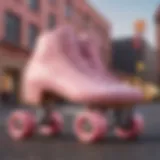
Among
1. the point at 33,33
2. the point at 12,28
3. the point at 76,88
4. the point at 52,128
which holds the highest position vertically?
the point at 12,28

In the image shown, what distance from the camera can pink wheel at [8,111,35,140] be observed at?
132cm

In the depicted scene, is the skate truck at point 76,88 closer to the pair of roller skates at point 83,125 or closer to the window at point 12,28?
the pair of roller skates at point 83,125

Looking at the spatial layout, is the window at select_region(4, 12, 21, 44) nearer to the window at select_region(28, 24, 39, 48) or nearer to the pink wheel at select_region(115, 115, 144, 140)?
the window at select_region(28, 24, 39, 48)

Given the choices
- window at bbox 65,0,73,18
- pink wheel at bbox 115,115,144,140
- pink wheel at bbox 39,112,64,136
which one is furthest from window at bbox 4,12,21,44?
pink wheel at bbox 115,115,144,140

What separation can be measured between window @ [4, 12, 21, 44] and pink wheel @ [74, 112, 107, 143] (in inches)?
87.7

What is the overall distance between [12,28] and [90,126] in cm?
266

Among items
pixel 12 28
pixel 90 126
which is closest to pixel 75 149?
pixel 90 126

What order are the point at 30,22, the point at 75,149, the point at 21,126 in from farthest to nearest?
the point at 30,22, the point at 21,126, the point at 75,149

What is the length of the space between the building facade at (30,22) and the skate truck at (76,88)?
Result: 0.44 meters

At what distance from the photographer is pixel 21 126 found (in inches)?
52.6

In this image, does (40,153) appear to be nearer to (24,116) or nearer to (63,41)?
(24,116)

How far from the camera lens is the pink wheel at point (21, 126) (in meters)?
1.32

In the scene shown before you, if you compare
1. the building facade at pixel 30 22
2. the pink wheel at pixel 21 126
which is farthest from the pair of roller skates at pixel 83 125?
the building facade at pixel 30 22

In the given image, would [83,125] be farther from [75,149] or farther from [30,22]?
[30,22]
